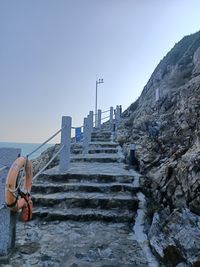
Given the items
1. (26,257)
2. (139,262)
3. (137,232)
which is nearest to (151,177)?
(137,232)

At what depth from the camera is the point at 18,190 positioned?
3.52 metres

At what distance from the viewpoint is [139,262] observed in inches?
133

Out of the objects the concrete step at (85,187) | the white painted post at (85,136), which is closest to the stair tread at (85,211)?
the concrete step at (85,187)

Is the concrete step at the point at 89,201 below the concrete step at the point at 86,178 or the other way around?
below

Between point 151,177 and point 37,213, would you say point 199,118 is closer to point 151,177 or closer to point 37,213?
point 151,177

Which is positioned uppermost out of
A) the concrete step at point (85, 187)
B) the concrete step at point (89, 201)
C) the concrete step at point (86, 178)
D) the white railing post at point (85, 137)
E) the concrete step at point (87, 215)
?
the white railing post at point (85, 137)

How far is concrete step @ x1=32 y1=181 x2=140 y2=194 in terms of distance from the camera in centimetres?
550

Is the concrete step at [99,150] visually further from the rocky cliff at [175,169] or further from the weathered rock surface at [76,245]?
the weathered rock surface at [76,245]

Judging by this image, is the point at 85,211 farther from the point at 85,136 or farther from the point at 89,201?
the point at 85,136

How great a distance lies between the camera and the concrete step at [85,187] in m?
5.50

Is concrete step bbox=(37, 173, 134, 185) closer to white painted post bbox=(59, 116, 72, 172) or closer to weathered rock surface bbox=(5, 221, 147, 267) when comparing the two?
white painted post bbox=(59, 116, 72, 172)

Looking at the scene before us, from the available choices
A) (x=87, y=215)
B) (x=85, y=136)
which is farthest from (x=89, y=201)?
(x=85, y=136)

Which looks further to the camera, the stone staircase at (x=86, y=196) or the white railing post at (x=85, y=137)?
the white railing post at (x=85, y=137)

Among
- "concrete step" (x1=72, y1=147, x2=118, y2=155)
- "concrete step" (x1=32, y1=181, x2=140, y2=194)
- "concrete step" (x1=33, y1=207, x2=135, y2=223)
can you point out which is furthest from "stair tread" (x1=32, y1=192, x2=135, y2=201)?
"concrete step" (x1=72, y1=147, x2=118, y2=155)
